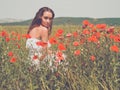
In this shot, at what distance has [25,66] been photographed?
464 cm

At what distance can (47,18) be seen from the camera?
20.4 feet

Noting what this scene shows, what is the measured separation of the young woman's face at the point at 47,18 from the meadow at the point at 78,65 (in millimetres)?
1355

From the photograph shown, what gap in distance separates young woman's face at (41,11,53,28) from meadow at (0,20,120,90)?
1.36m

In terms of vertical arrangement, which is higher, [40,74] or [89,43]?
[89,43]

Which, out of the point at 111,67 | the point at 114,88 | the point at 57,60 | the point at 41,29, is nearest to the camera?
the point at 114,88

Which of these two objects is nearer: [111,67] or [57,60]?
[111,67]

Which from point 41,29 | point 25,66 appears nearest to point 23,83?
point 25,66

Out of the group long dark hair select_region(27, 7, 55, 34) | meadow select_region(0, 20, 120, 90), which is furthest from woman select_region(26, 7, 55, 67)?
meadow select_region(0, 20, 120, 90)

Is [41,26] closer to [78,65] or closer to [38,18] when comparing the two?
[38,18]

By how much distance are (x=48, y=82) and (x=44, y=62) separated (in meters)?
0.30

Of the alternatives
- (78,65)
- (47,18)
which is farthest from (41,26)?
(78,65)

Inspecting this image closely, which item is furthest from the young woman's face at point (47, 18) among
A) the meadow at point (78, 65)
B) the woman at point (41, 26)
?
the meadow at point (78, 65)

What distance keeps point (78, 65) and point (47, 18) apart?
2049 millimetres

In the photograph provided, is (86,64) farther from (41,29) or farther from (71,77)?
(41,29)
